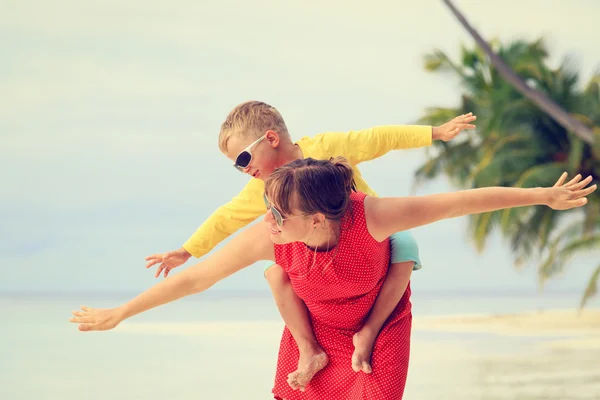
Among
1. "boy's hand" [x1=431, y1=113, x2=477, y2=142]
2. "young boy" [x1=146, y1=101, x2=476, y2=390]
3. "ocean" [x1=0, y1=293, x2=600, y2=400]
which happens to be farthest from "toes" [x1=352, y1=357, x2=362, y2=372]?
"ocean" [x1=0, y1=293, x2=600, y2=400]

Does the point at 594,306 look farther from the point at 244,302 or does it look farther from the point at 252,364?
the point at 252,364

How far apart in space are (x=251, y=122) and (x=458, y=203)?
1021mm

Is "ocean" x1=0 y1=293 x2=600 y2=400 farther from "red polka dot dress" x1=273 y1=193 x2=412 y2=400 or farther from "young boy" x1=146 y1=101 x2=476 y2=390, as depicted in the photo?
"red polka dot dress" x1=273 y1=193 x2=412 y2=400

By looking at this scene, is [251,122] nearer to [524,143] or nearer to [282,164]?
[282,164]

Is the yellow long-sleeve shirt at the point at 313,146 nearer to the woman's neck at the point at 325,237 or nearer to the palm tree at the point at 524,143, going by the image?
the woman's neck at the point at 325,237

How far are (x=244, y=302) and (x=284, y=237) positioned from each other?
1553 inches

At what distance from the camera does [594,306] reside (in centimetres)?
4212

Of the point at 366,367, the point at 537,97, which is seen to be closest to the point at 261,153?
the point at 366,367

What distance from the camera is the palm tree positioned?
16781 mm

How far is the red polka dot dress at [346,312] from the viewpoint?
9.96 ft

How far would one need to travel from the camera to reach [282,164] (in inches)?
141

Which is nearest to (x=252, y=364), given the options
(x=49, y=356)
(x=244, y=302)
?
(x=49, y=356)

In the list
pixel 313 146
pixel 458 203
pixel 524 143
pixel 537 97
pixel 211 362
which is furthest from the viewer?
pixel 211 362

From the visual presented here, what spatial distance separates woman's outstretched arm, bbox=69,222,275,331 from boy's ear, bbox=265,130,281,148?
0.57 meters
